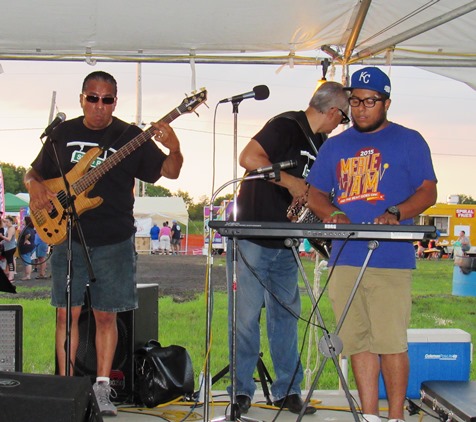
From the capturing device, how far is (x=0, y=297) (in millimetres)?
12961

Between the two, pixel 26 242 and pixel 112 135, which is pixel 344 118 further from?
pixel 26 242

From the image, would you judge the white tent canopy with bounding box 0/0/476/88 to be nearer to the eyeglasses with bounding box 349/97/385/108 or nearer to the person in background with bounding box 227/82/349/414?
the person in background with bounding box 227/82/349/414

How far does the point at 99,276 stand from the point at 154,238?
69.5 ft

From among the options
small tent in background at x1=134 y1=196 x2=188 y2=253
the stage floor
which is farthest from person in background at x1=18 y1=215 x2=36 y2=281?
small tent in background at x1=134 y1=196 x2=188 y2=253

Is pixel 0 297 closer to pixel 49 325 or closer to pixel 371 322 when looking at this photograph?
pixel 49 325

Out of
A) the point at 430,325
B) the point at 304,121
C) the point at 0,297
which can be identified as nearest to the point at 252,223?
the point at 304,121

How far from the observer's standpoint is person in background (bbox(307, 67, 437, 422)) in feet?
11.2

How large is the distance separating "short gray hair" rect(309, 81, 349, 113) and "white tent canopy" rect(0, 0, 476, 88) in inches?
19.3

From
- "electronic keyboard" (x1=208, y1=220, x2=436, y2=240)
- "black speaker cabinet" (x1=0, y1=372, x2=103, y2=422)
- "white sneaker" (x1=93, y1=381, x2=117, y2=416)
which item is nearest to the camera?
"black speaker cabinet" (x1=0, y1=372, x2=103, y2=422)

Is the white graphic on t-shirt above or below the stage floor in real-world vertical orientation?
above

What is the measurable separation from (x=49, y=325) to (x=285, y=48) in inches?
194

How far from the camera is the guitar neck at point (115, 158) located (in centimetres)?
416

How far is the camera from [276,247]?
14.4 feet

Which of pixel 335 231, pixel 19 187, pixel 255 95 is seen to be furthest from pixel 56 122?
pixel 19 187
